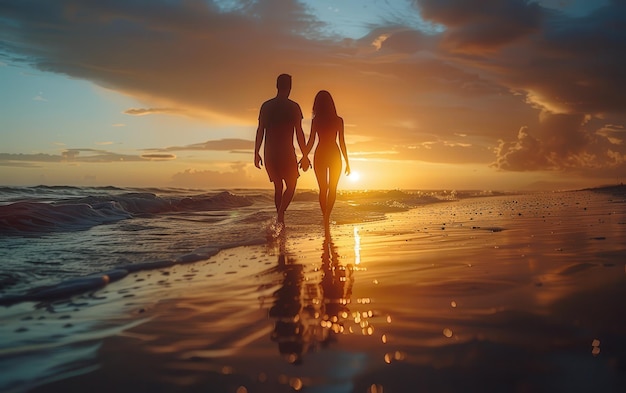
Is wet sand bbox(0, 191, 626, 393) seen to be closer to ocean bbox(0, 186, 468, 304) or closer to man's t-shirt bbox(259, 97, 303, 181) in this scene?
ocean bbox(0, 186, 468, 304)

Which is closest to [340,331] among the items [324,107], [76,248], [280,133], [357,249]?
[357,249]

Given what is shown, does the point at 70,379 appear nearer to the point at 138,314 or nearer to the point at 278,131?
the point at 138,314

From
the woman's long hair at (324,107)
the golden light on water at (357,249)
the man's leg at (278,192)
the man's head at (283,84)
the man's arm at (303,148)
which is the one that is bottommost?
the golden light on water at (357,249)

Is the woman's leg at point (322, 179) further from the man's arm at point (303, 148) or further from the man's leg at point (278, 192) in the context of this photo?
the man's leg at point (278, 192)

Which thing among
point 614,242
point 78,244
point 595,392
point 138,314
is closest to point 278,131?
point 78,244

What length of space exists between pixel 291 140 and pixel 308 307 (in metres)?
6.78

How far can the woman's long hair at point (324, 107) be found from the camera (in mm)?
9266

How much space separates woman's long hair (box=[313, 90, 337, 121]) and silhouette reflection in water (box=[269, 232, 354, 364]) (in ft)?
17.5

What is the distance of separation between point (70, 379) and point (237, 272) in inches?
93.1

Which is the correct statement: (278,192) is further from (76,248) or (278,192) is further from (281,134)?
(76,248)

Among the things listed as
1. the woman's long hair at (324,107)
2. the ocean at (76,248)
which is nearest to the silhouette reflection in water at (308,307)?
the ocean at (76,248)

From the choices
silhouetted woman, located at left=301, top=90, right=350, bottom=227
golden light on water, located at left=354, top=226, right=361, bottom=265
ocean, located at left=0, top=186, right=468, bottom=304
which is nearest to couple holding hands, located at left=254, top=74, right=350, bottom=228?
silhouetted woman, located at left=301, top=90, right=350, bottom=227

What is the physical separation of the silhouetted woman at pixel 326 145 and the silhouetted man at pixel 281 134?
333mm

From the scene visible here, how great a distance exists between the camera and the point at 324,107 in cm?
928
